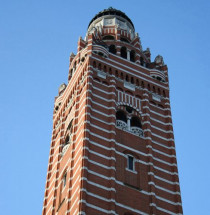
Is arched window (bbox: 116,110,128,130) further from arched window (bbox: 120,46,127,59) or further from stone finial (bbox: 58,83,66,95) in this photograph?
stone finial (bbox: 58,83,66,95)

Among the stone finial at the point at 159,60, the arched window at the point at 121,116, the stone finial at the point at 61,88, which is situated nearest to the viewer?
the arched window at the point at 121,116

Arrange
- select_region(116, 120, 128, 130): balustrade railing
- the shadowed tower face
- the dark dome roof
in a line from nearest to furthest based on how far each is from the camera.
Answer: the shadowed tower face → select_region(116, 120, 128, 130): balustrade railing → the dark dome roof

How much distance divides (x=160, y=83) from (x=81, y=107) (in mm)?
9256

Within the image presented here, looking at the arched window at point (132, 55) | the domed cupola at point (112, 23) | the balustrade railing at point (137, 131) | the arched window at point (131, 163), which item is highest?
the domed cupola at point (112, 23)

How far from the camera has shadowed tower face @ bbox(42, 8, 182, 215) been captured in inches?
1896

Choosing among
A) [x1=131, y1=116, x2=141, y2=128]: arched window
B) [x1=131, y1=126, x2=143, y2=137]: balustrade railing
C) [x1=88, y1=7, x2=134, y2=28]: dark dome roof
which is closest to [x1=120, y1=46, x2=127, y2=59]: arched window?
[x1=88, y1=7, x2=134, y2=28]: dark dome roof

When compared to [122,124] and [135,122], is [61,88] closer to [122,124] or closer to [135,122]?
[135,122]

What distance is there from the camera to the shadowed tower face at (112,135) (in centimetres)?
4816

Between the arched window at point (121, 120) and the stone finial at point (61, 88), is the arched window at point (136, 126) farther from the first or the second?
the stone finial at point (61, 88)

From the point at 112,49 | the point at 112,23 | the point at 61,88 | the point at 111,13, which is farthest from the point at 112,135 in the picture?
the point at 111,13

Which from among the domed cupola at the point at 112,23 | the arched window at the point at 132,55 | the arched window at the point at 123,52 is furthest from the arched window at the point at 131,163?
the domed cupola at the point at 112,23

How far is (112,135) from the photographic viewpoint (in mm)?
52094

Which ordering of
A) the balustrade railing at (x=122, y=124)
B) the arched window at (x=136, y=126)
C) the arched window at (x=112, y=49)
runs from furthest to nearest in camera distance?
1. the arched window at (x=112, y=49)
2. the arched window at (x=136, y=126)
3. the balustrade railing at (x=122, y=124)

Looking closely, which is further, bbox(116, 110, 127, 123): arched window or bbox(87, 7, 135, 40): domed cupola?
bbox(87, 7, 135, 40): domed cupola
